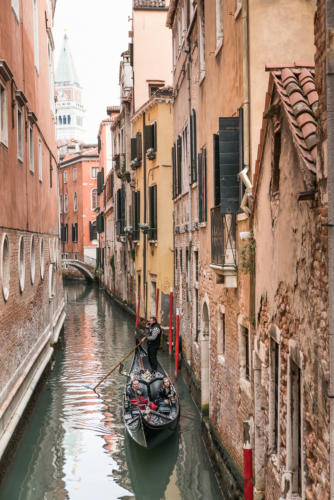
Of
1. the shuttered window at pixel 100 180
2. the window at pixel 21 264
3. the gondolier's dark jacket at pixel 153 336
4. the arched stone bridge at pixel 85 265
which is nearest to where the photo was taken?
the window at pixel 21 264

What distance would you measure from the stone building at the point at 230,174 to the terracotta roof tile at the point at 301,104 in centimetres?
145

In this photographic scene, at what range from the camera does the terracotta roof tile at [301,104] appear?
458 cm

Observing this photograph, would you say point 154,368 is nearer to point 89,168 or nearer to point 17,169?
point 17,169

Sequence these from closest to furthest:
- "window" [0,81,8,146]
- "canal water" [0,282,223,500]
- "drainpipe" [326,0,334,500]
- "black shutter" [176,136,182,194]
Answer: "drainpipe" [326,0,334,500] < "canal water" [0,282,223,500] < "window" [0,81,8,146] < "black shutter" [176,136,182,194]

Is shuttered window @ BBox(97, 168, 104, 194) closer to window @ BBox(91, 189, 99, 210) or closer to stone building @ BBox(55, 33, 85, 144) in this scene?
window @ BBox(91, 189, 99, 210)

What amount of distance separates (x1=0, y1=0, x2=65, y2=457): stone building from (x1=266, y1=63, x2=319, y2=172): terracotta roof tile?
17.7 feet

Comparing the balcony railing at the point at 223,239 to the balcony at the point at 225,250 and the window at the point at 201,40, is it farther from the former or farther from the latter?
the window at the point at 201,40

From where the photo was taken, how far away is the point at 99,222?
43375mm

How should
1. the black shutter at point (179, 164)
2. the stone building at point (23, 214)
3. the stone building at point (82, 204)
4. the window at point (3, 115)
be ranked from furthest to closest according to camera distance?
the stone building at point (82, 204) < the black shutter at point (179, 164) < the window at point (3, 115) < the stone building at point (23, 214)

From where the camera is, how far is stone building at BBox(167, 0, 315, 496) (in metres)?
7.27

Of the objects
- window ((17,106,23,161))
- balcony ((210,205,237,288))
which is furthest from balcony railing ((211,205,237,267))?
window ((17,106,23,161))

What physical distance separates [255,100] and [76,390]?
9798 millimetres

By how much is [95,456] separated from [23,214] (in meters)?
4.68

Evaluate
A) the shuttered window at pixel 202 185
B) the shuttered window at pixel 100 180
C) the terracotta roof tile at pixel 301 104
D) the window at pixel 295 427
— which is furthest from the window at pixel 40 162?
the shuttered window at pixel 100 180
